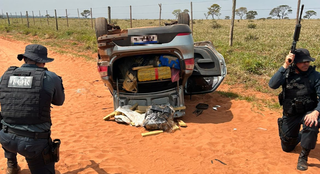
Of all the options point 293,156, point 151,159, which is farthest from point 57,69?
point 293,156

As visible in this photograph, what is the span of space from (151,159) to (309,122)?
2.41m

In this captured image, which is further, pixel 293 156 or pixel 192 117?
pixel 192 117

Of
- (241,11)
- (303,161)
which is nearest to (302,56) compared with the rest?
(303,161)

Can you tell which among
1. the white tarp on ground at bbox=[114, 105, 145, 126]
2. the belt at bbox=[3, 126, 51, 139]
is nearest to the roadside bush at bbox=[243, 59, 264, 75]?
the white tarp on ground at bbox=[114, 105, 145, 126]

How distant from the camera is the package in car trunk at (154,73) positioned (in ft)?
16.9

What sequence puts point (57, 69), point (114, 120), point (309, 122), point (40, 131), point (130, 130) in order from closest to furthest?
point (40, 131) → point (309, 122) → point (130, 130) → point (114, 120) → point (57, 69)

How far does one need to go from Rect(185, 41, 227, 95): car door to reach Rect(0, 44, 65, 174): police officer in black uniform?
3.94m

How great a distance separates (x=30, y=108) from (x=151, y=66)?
2.92 m

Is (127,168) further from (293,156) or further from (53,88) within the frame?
(293,156)

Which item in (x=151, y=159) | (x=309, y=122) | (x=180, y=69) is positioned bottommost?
(x=151, y=159)

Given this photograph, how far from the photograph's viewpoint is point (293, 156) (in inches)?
158

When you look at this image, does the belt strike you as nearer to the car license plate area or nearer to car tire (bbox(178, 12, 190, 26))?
the car license plate area

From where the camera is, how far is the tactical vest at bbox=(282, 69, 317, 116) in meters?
3.79

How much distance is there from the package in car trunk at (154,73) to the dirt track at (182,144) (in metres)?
1.06
